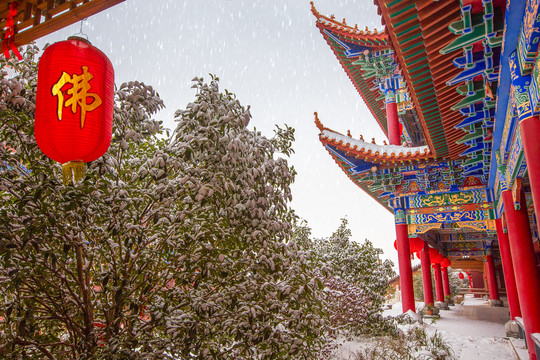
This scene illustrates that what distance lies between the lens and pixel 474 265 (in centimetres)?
2523

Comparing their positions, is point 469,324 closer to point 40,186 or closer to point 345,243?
point 345,243


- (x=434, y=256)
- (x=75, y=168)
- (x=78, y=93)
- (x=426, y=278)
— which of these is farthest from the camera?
(x=434, y=256)

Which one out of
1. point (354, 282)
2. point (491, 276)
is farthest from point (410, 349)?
point (491, 276)

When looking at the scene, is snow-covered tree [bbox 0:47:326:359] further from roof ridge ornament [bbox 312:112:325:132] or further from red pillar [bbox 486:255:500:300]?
red pillar [bbox 486:255:500:300]

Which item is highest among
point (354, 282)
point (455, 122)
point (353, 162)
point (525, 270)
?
point (353, 162)

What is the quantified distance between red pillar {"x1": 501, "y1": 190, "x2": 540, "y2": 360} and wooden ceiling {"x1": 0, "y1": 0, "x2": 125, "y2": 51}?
5.73 metres

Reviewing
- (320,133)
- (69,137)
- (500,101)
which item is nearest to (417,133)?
(320,133)

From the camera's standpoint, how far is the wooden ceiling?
9.41 feet

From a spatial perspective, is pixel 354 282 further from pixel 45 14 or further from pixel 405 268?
pixel 45 14

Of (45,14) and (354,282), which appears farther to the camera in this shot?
(354,282)

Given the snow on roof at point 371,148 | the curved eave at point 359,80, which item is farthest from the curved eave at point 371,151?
the curved eave at point 359,80

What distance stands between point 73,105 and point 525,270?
5.85m

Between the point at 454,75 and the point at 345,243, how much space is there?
6631 millimetres

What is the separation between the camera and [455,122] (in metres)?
5.41
